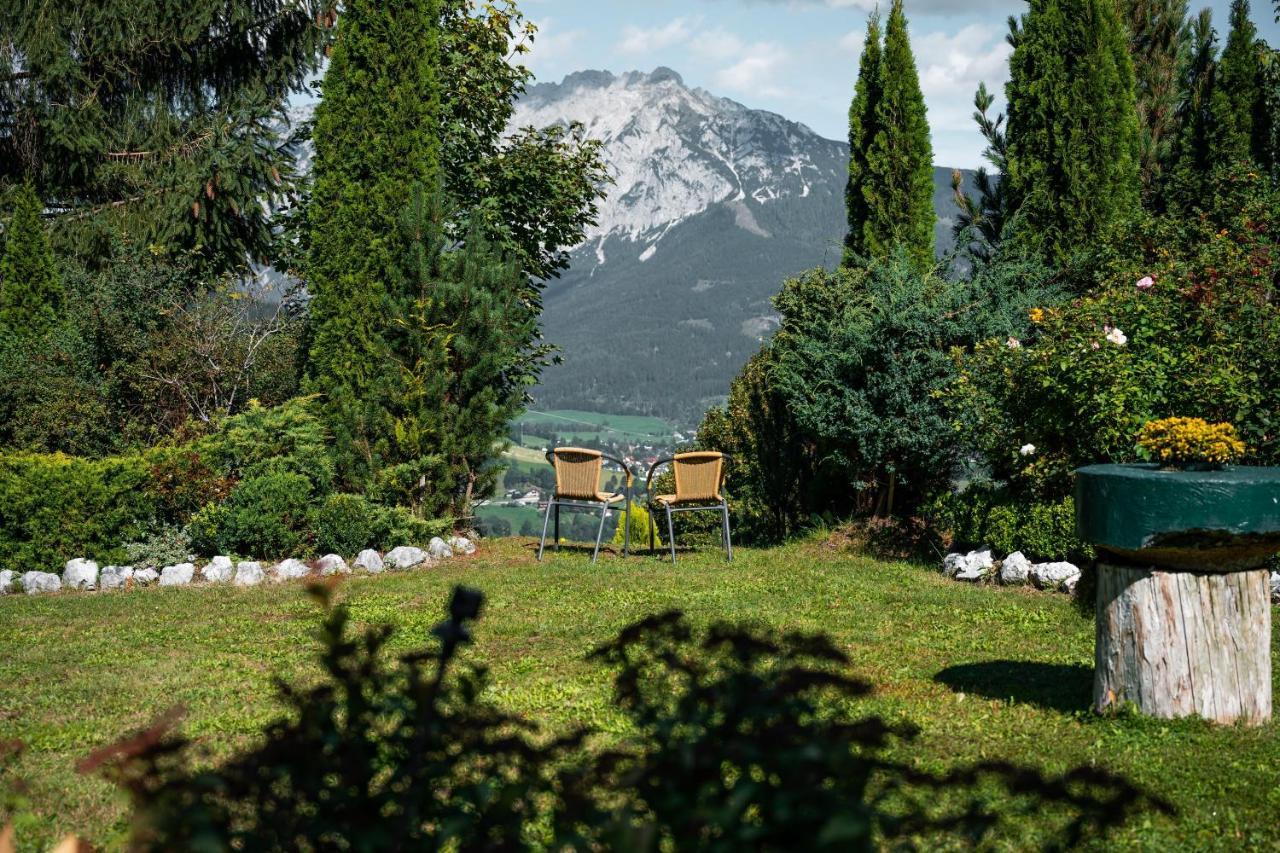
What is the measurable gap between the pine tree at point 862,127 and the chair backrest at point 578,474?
4.76 meters

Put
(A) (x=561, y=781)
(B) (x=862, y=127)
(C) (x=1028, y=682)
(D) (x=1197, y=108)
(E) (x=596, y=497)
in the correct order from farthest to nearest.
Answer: (D) (x=1197, y=108)
(B) (x=862, y=127)
(E) (x=596, y=497)
(C) (x=1028, y=682)
(A) (x=561, y=781)

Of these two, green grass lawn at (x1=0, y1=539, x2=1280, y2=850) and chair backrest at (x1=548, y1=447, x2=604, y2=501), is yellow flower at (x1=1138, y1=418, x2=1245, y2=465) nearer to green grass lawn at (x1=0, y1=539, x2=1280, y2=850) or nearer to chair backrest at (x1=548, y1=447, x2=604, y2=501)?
green grass lawn at (x1=0, y1=539, x2=1280, y2=850)

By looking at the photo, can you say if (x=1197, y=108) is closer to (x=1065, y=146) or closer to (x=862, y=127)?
(x=1065, y=146)

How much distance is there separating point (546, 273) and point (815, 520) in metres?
6.85

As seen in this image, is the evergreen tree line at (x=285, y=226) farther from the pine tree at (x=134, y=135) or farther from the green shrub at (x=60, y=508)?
the green shrub at (x=60, y=508)

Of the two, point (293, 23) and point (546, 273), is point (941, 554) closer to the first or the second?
point (546, 273)

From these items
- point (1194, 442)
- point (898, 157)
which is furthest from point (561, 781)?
Result: point (898, 157)

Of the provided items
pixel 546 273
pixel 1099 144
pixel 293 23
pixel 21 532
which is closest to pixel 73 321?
pixel 21 532

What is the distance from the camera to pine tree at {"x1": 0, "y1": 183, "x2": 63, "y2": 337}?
1316 centimetres

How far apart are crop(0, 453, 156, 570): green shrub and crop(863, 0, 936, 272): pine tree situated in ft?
27.3

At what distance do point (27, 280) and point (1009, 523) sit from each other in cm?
1197

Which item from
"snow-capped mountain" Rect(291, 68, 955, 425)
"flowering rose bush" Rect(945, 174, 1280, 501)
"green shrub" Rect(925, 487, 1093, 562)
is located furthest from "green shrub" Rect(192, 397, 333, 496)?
"snow-capped mountain" Rect(291, 68, 955, 425)

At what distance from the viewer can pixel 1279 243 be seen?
9.94m

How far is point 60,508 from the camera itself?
28.6 ft
